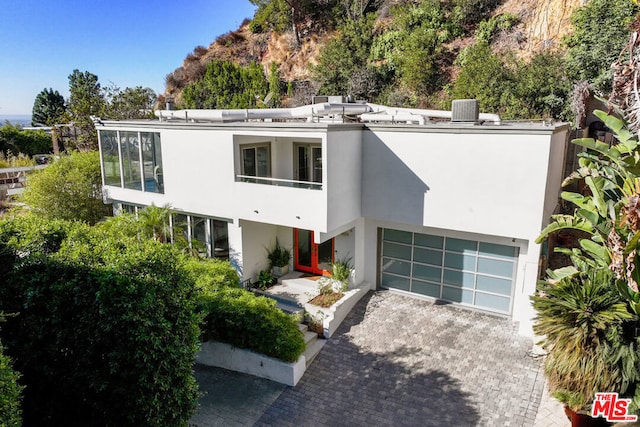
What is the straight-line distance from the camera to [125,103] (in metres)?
31.3

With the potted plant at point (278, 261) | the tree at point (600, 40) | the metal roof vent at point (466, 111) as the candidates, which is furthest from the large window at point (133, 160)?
the tree at point (600, 40)

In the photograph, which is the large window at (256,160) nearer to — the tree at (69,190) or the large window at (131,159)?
the large window at (131,159)

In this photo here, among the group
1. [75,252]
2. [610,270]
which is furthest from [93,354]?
[610,270]

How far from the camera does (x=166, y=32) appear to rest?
64.9 metres

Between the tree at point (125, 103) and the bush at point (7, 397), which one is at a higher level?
the tree at point (125, 103)

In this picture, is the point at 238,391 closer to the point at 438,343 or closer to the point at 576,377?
the point at 438,343

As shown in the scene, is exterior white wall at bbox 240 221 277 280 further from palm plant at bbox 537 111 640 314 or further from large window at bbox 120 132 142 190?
palm plant at bbox 537 111 640 314

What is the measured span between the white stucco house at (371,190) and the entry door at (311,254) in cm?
5

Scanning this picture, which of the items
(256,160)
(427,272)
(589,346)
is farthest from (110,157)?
(589,346)

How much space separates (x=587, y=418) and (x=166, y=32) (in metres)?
70.4

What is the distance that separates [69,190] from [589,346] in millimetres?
20957

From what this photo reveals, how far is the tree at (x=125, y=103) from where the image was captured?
30.8 m

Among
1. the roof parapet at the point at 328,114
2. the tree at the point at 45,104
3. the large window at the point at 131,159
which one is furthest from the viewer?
the tree at the point at 45,104

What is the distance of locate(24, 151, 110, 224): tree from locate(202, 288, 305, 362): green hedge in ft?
37.8
